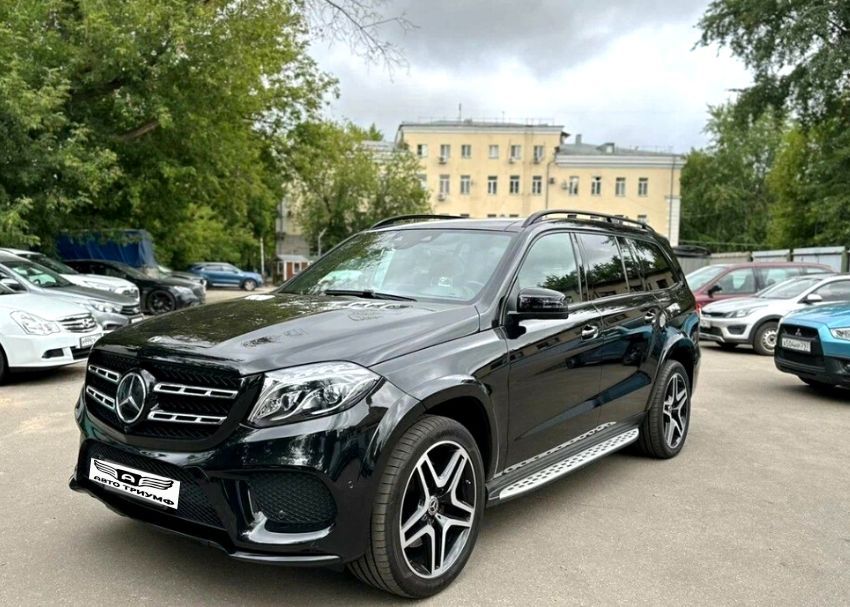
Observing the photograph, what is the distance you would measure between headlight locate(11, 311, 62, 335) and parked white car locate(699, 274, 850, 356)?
35.1ft

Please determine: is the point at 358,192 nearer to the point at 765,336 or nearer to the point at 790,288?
the point at 790,288

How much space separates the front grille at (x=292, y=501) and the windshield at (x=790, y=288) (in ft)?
38.5

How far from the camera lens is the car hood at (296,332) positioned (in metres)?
2.74

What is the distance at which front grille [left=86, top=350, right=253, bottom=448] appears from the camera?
262cm

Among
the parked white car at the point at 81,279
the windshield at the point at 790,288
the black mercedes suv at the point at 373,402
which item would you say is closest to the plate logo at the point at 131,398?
the black mercedes suv at the point at 373,402

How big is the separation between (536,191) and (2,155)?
1950 inches

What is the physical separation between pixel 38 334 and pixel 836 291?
1200cm

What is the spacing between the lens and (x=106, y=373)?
3.11 meters

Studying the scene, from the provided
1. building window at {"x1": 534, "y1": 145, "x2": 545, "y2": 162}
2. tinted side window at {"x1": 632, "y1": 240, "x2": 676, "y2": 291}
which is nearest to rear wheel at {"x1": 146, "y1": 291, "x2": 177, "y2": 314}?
tinted side window at {"x1": 632, "y1": 240, "x2": 676, "y2": 291}

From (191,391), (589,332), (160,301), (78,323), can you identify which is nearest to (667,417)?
(589,332)

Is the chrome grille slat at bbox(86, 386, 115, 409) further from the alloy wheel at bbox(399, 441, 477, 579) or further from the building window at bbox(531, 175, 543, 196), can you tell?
the building window at bbox(531, 175, 543, 196)

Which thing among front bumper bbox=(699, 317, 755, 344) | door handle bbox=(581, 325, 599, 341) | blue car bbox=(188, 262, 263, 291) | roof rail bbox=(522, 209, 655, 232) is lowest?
blue car bbox=(188, 262, 263, 291)

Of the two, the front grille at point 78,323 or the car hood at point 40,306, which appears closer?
the car hood at point 40,306

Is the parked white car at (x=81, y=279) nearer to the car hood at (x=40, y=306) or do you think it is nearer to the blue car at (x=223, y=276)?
the car hood at (x=40, y=306)
